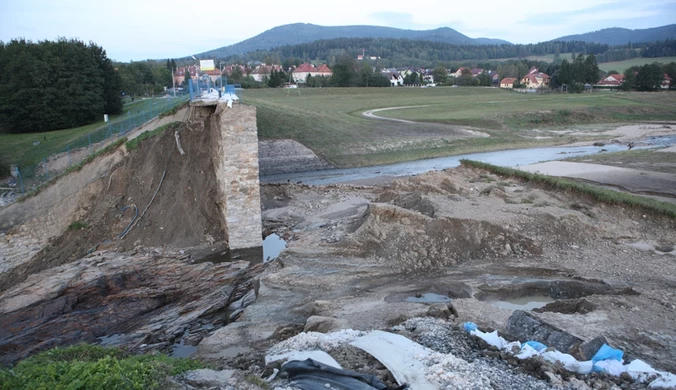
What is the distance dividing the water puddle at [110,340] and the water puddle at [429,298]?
8.45 metres

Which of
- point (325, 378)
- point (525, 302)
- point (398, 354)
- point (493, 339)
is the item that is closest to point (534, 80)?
point (525, 302)

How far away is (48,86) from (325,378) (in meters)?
38.4

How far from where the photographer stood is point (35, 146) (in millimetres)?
33156

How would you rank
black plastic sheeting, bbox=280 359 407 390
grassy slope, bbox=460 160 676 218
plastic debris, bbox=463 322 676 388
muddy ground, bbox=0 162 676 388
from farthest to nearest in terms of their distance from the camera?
grassy slope, bbox=460 160 676 218, muddy ground, bbox=0 162 676 388, plastic debris, bbox=463 322 676 388, black plastic sheeting, bbox=280 359 407 390

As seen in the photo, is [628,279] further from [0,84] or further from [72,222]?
[0,84]

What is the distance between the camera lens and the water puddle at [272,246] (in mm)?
19406

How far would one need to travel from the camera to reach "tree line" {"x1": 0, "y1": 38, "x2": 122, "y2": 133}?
36.6 metres

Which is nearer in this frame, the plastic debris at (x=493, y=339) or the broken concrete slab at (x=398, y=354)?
the broken concrete slab at (x=398, y=354)

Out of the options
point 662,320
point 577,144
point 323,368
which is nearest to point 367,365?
point 323,368

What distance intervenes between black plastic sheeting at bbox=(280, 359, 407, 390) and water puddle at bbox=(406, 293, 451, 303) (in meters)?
6.64

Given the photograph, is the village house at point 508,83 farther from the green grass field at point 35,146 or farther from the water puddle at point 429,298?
the water puddle at point 429,298

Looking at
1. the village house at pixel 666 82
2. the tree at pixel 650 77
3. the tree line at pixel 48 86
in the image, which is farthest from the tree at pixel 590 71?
the tree line at pixel 48 86

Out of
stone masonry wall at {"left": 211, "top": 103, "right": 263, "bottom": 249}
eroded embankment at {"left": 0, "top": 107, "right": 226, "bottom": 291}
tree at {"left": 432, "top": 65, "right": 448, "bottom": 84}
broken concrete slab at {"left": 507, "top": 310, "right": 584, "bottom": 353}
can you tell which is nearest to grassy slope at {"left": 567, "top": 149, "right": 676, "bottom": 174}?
broken concrete slab at {"left": 507, "top": 310, "right": 584, "bottom": 353}

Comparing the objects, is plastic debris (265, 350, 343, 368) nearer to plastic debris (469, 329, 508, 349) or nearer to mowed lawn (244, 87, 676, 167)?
plastic debris (469, 329, 508, 349)
